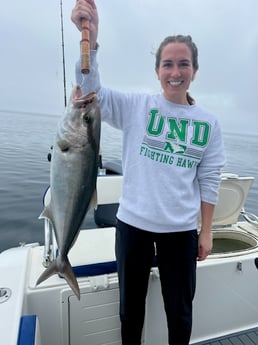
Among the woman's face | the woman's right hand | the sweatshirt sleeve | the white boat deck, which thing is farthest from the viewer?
the white boat deck

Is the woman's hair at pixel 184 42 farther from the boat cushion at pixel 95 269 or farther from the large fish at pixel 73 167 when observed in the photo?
the boat cushion at pixel 95 269

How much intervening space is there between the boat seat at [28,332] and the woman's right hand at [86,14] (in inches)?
55.2

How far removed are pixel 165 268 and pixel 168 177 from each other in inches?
22.8

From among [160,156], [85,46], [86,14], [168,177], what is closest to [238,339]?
[168,177]

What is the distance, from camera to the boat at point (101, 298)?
1857 millimetres

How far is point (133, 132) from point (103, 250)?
3.58 feet

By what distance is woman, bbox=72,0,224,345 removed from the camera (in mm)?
1632

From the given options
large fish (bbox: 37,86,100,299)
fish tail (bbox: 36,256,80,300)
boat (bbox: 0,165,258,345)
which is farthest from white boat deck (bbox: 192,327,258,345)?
large fish (bbox: 37,86,100,299)

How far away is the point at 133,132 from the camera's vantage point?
1.68 metres

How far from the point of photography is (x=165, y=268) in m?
1.75

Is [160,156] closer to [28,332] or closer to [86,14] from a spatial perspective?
[86,14]

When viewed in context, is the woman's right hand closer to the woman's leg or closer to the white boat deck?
the woman's leg

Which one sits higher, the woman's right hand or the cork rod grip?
the woman's right hand

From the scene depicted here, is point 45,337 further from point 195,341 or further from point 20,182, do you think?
point 20,182
